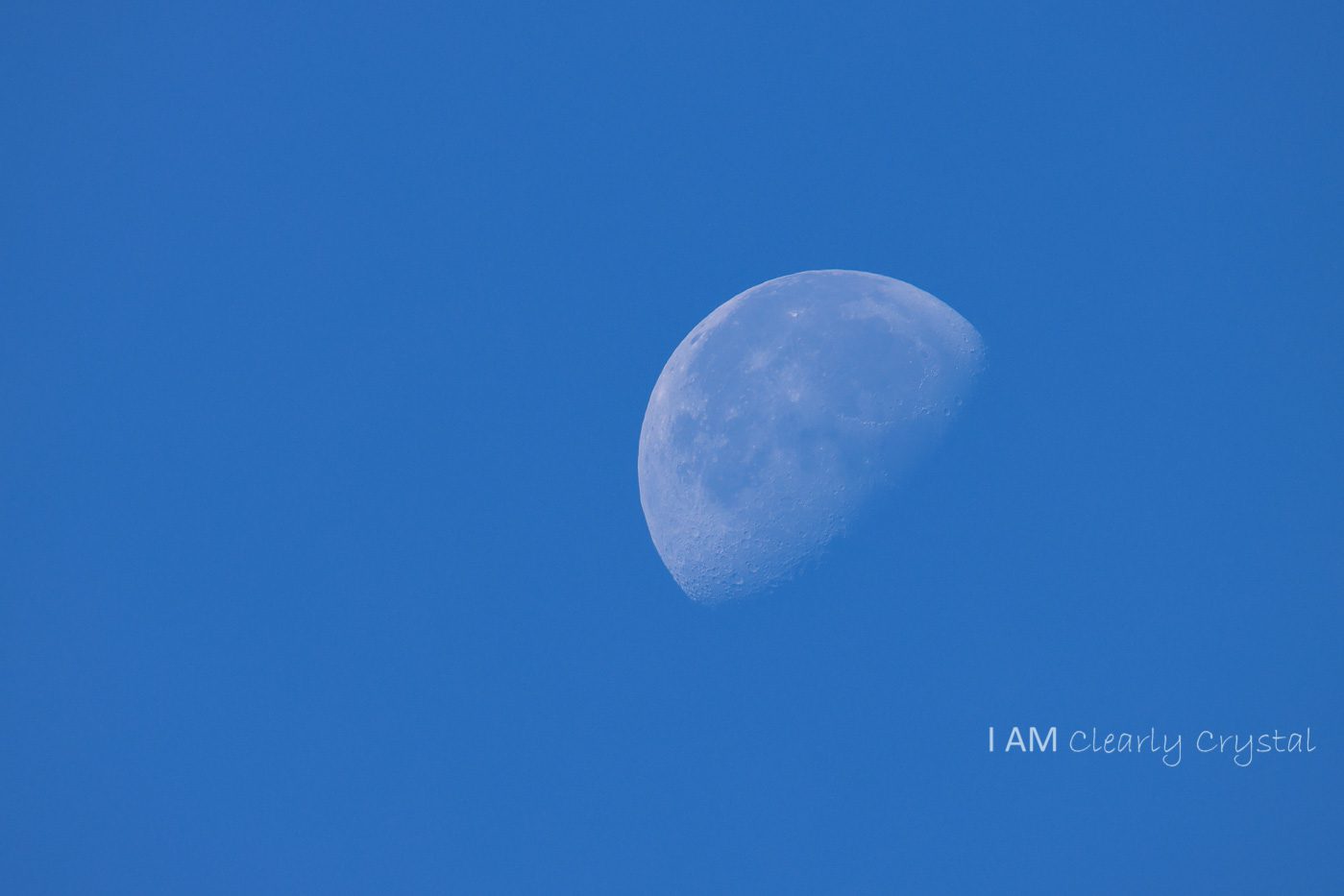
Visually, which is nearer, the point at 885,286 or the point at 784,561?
the point at 784,561

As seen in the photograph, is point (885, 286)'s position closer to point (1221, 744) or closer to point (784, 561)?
point (784, 561)

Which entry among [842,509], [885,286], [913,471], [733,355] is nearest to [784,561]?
[842,509]

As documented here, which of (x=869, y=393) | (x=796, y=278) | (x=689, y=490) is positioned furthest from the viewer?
(x=796, y=278)

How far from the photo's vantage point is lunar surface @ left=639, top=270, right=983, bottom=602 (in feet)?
16.5

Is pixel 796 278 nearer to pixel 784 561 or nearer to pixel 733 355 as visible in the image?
pixel 733 355

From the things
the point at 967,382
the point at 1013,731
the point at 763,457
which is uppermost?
the point at 967,382

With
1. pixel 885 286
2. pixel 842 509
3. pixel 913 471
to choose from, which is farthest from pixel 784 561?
pixel 885 286

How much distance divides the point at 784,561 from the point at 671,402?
3.93 feet

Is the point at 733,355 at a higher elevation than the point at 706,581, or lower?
higher

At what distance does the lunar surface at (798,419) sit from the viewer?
502cm

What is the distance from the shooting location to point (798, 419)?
505cm

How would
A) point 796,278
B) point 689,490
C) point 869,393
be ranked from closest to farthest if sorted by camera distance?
point 869,393
point 689,490
point 796,278

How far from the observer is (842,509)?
5043mm

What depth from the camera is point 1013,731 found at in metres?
5.21
